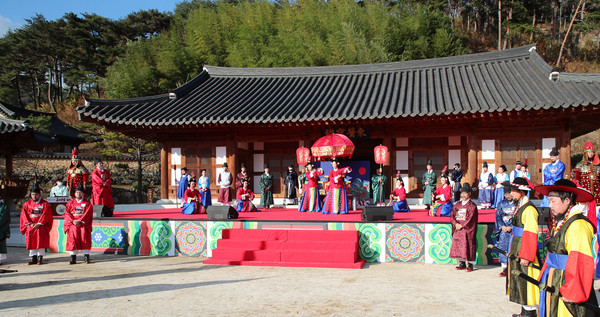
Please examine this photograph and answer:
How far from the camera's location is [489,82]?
12820mm

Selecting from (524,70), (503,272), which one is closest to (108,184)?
(503,272)

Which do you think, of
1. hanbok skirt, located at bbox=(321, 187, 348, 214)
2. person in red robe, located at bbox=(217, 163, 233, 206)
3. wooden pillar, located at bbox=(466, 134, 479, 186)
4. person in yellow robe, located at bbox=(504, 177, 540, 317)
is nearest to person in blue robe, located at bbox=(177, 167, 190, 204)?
person in red robe, located at bbox=(217, 163, 233, 206)

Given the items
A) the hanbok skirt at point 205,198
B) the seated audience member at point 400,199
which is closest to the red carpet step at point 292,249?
the seated audience member at point 400,199

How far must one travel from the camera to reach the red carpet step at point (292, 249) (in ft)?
25.1

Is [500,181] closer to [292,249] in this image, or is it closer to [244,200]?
[292,249]

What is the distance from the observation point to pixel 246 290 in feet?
19.5

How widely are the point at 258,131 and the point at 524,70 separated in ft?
28.2

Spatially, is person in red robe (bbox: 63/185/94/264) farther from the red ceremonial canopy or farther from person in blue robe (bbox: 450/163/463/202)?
person in blue robe (bbox: 450/163/463/202)

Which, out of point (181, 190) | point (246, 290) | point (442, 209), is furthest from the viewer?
point (181, 190)

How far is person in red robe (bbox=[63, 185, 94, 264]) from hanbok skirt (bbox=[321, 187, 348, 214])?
507 centimetres

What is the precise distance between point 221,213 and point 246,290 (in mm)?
3154

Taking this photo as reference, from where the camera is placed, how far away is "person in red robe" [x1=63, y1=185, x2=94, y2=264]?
8047mm

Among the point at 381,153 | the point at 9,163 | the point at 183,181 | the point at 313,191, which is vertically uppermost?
the point at 381,153

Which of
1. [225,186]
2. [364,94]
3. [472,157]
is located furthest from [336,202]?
[364,94]
